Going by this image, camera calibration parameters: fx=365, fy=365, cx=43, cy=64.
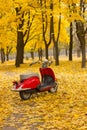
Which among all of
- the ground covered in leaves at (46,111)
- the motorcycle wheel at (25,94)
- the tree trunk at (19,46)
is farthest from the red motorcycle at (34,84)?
the tree trunk at (19,46)

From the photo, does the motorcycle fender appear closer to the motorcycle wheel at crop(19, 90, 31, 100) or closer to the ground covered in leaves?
the motorcycle wheel at crop(19, 90, 31, 100)

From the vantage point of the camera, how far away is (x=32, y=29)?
43.8 metres

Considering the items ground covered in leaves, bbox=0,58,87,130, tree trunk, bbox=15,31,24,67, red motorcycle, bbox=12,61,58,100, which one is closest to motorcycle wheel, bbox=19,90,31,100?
red motorcycle, bbox=12,61,58,100

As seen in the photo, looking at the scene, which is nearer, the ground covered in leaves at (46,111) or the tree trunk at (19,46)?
the ground covered in leaves at (46,111)

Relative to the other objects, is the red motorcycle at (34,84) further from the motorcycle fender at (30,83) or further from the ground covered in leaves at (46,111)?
the ground covered in leaves at (46,111)

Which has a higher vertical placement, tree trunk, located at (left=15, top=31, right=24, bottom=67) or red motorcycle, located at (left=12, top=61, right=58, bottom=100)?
red motorcycle, located at (left=12, top=61, right=58, bottom=100)

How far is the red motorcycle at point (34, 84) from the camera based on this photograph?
12.0 m

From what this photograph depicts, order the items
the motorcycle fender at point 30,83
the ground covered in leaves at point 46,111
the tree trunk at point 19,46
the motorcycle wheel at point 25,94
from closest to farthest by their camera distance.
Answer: the ground covered in leaves at point 46,111, the motorcycle fender at point 30,83, the motorcycle wheel at point 25,94, the tree trunk at point 19,46

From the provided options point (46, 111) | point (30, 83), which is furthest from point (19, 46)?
point (46, 111)

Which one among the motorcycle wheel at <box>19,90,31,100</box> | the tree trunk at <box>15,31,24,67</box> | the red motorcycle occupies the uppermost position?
the red motorcycle

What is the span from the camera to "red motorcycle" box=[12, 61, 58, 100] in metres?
12.0

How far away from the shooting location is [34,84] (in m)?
12.3

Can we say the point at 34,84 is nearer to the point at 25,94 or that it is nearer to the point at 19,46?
the point at 25,94

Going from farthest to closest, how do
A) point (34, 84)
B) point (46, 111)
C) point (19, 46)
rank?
1. point (19, 46)
2. point (34, 84)
3. point (46, 111)
